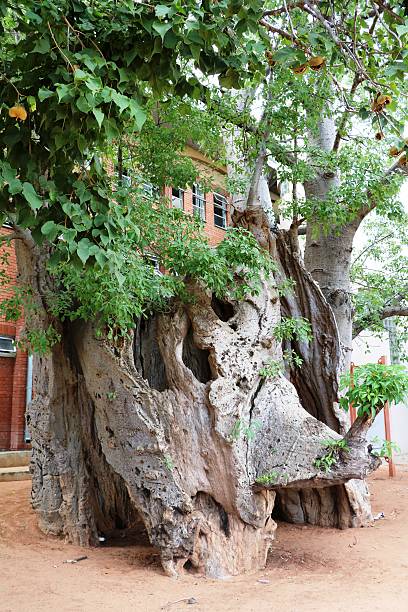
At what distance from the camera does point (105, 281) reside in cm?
519

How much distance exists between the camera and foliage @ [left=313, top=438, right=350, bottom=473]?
561 cm

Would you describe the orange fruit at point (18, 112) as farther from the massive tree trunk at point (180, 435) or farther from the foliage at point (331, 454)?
the foliage at point (331, 454)

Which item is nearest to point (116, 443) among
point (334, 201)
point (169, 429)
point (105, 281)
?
point (169, 429)

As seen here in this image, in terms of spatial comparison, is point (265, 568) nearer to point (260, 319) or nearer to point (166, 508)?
point (166, 508)

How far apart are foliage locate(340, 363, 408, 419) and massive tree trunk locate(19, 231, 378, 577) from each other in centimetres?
53

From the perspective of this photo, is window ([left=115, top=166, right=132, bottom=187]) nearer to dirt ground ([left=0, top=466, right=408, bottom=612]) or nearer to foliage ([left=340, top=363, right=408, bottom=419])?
foliage ([left=340, top=363, right=408, bottom=419])

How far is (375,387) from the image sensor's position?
16.5ft

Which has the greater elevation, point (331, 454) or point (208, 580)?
point (331, 454)

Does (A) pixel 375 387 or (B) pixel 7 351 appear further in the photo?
(B) pixel 7 351

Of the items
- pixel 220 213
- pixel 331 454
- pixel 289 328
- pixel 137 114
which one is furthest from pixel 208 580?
pixel 220 213

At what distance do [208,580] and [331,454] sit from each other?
1.69 meters

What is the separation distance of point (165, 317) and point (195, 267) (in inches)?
36.3

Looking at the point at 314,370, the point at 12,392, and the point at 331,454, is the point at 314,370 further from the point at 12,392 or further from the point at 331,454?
the point at 12,392

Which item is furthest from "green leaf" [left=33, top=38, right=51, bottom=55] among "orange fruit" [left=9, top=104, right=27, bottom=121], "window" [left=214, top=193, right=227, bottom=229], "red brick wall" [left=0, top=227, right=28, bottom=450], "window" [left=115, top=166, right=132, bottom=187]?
"window" [left=214, top=193, right=227, bottom=229]
